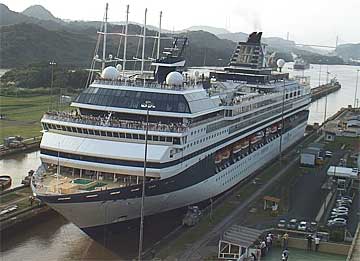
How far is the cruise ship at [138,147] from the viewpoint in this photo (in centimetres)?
1809

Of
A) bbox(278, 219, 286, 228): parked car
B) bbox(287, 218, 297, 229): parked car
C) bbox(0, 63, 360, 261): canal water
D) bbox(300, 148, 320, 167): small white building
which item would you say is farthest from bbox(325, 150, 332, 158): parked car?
bbox(0, 63, 360, 261): canal water

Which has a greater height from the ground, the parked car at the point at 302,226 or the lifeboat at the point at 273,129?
the lifeboat at the point at 273,129

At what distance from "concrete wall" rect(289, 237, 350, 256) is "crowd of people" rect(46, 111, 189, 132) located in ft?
18.4

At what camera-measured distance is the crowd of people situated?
765 inches

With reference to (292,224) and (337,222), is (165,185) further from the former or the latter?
(337,222)

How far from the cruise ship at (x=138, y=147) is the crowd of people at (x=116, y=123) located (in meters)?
0.04

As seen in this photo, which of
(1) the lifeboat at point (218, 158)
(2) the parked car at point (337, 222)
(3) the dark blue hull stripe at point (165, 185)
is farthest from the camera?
(1) the lifeboat at point (218, 158)

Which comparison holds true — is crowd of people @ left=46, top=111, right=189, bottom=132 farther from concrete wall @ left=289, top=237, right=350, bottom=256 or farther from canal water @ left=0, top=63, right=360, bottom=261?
concrete wall @ left=289, top=237, right=350, bottom=256

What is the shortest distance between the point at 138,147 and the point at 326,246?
7527 millimetres

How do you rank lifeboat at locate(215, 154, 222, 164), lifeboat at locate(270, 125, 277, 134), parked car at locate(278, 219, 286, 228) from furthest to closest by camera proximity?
lifeboat at locate(270, 125, 277, 134)
lifeboat at locate(215, 154, 222, 164)
parked car at locate(278, 219, 286, 228)

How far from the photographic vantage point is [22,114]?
48.2 metres

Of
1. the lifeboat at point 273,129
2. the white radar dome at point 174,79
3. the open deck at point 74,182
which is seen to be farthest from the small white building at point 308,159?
the open deck at point 74,182

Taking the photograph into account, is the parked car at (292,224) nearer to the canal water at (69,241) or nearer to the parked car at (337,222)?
the parked car at (337,222)

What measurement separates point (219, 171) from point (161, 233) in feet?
15.3
